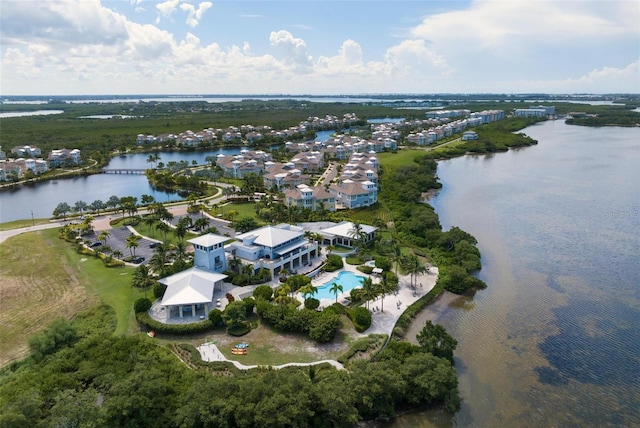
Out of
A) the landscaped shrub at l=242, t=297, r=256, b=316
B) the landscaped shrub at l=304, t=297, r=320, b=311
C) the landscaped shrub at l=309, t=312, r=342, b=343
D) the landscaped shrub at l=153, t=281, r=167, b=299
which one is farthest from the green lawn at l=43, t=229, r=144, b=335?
the landscaped shrub at l=309, t=312, r=342, b=343

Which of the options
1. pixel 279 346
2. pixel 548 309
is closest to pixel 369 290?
pixel 279 346

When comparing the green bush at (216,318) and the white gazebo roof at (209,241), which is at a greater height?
the white gazebo roof at (209,241)

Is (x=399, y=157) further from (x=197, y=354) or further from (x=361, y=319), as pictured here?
(x=197, y=354)

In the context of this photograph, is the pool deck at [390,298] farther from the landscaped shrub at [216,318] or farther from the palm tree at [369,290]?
the landscaped shrub at [216,318]

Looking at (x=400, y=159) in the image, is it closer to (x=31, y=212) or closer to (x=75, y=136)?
(x=31, y=212)

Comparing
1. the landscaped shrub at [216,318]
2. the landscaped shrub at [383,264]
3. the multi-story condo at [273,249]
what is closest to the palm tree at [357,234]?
the landscaped shrub at [383,264]

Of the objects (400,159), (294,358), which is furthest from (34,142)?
Result: (294,358)
